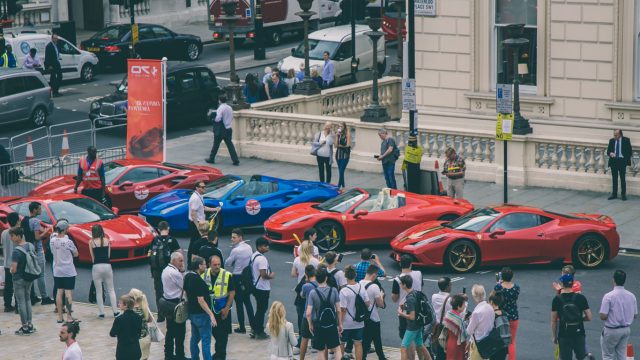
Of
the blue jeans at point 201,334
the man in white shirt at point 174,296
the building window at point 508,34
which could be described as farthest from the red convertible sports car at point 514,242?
the building window at point 508,34

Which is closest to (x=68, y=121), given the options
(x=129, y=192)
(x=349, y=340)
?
(x=129, y=192)

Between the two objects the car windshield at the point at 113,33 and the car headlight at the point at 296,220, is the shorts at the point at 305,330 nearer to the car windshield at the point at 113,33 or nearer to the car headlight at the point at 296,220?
the car headlight at the point at 296,220

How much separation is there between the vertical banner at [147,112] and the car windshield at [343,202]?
744 cm

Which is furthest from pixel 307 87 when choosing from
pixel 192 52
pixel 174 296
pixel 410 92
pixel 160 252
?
pixel 174 296

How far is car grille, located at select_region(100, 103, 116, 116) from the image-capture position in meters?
38.0

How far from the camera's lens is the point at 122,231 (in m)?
25.5

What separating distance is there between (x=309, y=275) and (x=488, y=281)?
19.2 ft

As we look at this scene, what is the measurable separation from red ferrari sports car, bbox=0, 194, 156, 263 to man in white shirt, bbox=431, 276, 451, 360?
854 centimetres

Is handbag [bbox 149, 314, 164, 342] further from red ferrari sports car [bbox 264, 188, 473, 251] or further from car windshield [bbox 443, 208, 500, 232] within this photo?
car windshield [bbox 443, 208, 500, 232]

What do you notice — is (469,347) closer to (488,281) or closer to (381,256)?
(488,281)

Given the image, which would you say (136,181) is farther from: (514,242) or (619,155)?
(619,155)

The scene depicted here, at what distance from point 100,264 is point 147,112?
11672mm

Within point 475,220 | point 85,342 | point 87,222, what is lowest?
point 85,342

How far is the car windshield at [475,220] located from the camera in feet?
79.9
